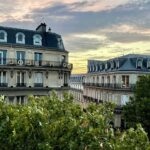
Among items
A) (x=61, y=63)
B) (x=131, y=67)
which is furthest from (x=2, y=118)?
(x=131, y=67)

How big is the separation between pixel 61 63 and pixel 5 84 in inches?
387

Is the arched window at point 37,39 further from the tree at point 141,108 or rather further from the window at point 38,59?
the tree at point 141,108

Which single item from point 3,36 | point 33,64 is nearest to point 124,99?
point 33,64

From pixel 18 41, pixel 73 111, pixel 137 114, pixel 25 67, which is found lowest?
pixel 137 114

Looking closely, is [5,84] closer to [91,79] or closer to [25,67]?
[25,67]

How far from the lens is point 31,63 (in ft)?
161

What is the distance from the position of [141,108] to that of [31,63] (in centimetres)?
1768

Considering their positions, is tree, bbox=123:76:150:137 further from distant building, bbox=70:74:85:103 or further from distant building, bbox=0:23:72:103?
distant building, bbox=70:74:85:103

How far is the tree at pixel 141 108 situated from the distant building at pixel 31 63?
11161 mm

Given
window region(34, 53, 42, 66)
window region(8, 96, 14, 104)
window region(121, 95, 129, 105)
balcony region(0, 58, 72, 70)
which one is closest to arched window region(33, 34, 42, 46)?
window region(34, 53, 42, 66)

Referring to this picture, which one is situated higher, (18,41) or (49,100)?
(18,41)

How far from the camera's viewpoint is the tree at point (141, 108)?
4534 centimetres

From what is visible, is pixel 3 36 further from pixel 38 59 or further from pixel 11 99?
pixel 11 99

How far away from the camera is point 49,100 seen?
2197 centimetres
